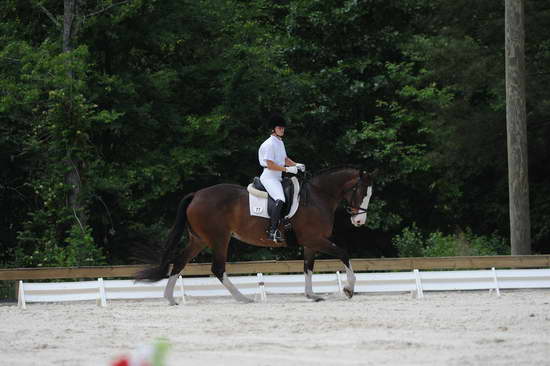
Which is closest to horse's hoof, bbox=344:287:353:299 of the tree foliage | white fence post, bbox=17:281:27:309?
white fence post, bbox=17:281:27:309

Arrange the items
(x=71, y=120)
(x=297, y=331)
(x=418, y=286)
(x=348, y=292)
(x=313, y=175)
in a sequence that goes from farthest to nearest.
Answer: (x=71, y=120) → (x=418, y=286) → (x=313, y=175) → (x=348, y=292) → (x=297, y=331)

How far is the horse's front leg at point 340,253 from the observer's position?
14766 millimetres

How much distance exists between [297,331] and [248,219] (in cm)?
475

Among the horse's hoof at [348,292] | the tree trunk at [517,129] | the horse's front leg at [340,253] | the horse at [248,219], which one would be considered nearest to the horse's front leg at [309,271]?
the horse at [248,219]

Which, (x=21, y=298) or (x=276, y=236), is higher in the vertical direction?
(x=276, y=236)

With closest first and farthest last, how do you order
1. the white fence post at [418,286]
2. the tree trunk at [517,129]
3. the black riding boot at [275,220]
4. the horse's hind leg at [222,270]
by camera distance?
1. the black riding boot at [275,220]
2. the horse's hind leg at [222,270]
3. the white fence post at [418,286]
4. the tree trunk at [517,129]

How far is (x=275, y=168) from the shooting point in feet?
48.5

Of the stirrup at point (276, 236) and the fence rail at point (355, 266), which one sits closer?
the stirrup at point (276, 236)

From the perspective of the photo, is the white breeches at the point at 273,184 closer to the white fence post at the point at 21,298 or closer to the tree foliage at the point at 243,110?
the white fence post at the point at 21,298

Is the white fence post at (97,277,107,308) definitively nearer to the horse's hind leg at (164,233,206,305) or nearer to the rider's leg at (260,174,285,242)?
the horse's hind leg at (164,233,206,305)

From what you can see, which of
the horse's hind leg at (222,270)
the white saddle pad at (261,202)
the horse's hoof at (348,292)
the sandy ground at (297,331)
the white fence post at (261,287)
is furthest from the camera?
the white fence post at (261,287)

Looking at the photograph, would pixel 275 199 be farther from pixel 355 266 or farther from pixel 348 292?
pixel 355 266

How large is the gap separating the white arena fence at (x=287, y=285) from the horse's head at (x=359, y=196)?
1.23 metres

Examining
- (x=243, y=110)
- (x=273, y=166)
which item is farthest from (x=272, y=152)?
(x=243, y=110)
